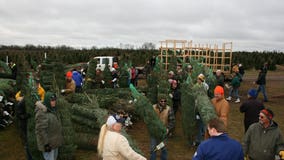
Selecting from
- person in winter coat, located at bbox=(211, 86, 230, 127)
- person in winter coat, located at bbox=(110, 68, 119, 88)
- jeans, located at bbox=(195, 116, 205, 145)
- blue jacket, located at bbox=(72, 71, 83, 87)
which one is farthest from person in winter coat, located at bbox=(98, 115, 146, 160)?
person in winter coat, located at bbox=(110, 68, 119, 88)

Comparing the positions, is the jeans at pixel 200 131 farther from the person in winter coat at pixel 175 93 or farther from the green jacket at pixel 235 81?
the green jacket at pixel 235 81

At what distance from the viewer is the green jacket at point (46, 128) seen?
18.0ft

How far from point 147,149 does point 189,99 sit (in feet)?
5.68

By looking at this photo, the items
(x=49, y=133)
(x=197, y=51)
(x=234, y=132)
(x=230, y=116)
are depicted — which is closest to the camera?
(x=49, y=133)

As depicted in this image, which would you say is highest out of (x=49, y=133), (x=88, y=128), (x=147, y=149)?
(x=49, y=133)

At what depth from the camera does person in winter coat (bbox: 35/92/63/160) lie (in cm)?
550

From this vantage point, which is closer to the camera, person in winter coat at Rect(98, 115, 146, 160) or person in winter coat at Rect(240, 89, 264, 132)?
person in winter coat at Rect(98, 115, 146, 160)

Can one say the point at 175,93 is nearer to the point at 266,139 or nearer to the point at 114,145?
the point at 266,139

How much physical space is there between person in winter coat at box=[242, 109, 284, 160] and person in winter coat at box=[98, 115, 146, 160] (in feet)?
6.29

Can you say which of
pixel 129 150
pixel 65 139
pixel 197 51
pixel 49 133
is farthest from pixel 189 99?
pixel 197 51

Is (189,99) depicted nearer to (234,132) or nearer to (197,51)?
(234,132)

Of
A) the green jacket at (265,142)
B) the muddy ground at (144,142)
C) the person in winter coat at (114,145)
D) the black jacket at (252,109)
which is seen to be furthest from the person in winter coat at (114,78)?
the person in winter coat at (114,145)

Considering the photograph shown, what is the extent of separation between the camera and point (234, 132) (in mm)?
10375

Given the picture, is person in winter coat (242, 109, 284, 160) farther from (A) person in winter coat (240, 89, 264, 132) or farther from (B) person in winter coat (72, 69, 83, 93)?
(B) person in winter coat (72, 69, 83, 93)
